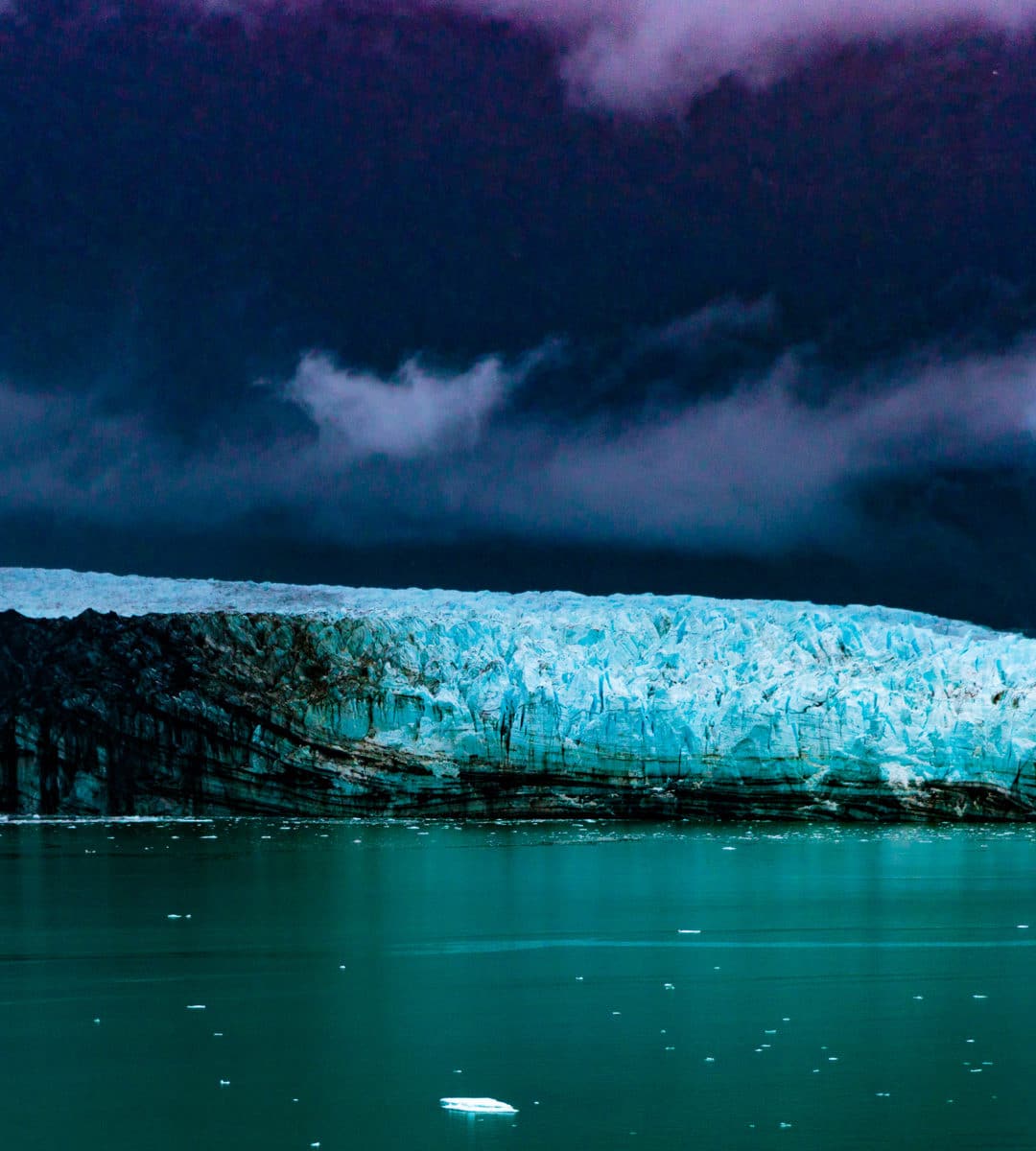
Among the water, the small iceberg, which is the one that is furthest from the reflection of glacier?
the small iceberg

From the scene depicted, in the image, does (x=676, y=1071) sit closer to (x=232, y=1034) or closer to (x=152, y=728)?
(x=232, y=1034)

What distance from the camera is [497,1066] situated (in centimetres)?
668

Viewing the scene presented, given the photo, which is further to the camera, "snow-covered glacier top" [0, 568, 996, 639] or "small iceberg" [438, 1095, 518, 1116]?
"snow-covered glacier top" [0, 568, 996, 639]

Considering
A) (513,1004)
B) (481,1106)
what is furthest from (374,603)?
(481,1106)

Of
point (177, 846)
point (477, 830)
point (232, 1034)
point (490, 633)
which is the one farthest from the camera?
point (490, 633)

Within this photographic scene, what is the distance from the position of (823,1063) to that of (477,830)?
1482 cm

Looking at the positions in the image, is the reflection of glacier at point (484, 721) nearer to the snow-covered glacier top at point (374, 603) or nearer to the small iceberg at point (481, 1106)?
the snow-covered glacier top at point (374, 603)

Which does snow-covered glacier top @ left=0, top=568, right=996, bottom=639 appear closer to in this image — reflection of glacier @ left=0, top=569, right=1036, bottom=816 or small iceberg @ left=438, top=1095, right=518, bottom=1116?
reflection of glacier @ left=0, top=569, right=1036, bottom=816

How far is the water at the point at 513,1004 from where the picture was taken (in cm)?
582

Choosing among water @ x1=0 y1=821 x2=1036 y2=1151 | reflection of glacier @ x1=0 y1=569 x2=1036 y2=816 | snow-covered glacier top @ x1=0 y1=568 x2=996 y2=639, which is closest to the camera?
water @ x1=0 y1=821 x2=1036 y2=1151

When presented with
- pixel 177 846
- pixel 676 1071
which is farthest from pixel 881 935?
pixel 177 846

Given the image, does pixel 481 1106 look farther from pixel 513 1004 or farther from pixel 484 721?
pixel 484 721

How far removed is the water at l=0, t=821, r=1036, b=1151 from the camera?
582cm

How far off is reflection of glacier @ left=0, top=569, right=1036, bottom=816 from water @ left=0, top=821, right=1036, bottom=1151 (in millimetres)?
7385
